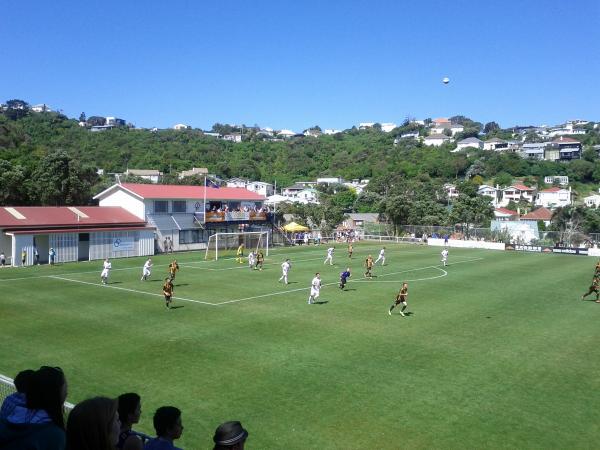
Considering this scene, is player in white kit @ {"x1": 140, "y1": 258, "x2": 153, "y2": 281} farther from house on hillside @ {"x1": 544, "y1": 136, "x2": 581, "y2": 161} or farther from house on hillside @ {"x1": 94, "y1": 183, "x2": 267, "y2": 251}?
house on hillside @ {"x1": 544, "y1": 136, "x2": 581, "y2": 161}

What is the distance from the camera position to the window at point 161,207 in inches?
2094

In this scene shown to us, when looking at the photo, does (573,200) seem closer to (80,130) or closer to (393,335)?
(393,335)

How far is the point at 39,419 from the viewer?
394cm

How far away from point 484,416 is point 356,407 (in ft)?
10.2

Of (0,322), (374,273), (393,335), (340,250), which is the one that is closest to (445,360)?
(393,335)

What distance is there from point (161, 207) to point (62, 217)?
1037 cm

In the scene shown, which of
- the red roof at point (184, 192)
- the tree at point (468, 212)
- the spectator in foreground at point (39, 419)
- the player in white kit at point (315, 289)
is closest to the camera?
the spectator in foreground at point (39, 419)

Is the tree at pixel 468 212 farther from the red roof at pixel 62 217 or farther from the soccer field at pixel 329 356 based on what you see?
the red roof at pixel 62 217

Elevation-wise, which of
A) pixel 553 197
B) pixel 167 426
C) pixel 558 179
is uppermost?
pixel 558 179

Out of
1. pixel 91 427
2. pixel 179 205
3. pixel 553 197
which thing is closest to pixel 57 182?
pixel 179 205

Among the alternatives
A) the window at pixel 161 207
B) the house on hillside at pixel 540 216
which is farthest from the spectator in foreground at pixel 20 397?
the house on hillside at pixel 540 216

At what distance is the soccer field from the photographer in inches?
478

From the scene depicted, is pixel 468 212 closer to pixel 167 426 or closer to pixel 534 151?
pixel 167 426

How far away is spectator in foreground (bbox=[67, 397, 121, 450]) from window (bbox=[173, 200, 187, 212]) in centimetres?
5266
